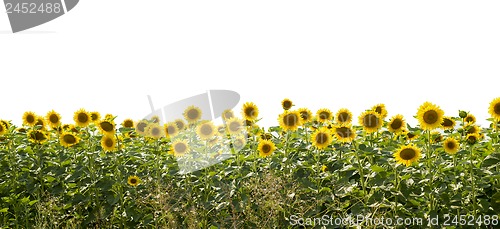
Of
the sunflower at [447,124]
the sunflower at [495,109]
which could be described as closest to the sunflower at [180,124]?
the sunflower at [447,124]

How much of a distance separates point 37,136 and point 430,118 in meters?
4.72

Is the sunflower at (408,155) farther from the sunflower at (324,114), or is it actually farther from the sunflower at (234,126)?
the sunflower at (234,126)

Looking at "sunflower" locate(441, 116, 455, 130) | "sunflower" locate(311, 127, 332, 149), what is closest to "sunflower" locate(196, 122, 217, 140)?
"sunflower" locate(311, 127, 332, 149)

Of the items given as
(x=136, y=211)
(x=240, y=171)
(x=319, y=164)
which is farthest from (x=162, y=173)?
(x=319, y=164)

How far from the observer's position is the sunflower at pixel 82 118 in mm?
7973

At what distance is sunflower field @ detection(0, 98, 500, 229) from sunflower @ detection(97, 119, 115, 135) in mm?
12

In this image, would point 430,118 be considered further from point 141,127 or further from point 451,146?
point 141,127

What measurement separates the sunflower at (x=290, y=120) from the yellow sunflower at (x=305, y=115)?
0.12m

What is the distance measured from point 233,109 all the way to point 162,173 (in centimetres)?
126

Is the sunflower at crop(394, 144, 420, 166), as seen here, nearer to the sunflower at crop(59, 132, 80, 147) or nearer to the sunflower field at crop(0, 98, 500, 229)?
the sunflower field at crop(0, 98, 500, 229)

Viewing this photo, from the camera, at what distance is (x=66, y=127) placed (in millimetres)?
9164

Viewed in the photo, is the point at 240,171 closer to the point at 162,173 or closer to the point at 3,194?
the point at 162,173

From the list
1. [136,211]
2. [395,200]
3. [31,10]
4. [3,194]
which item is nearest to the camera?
[395,200]

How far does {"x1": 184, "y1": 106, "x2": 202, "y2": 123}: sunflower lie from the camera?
7.93 m
